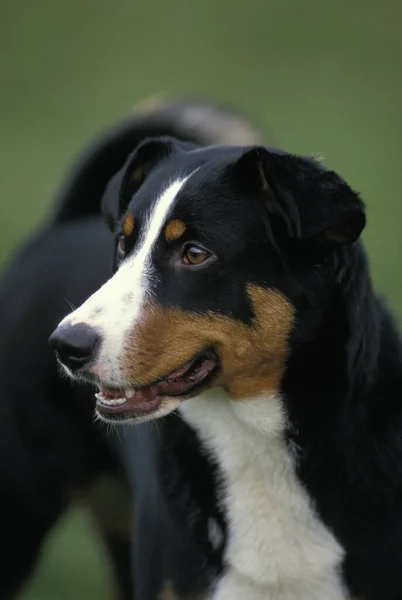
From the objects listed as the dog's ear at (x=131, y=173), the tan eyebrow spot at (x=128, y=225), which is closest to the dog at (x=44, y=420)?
the dog's ear at (x=131, y=173)

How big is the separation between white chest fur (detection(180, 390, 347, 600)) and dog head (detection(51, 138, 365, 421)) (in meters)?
0.13

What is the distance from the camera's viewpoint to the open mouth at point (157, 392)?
3.73m

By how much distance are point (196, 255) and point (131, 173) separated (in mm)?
657

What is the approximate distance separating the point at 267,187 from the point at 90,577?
284 centimetres

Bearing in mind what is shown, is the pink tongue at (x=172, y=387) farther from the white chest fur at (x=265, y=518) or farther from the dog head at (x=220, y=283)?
the white chest fur at (x=265, y=518)

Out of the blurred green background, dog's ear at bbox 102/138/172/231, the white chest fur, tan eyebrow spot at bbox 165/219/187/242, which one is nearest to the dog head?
tan eyebrow spot at bbox 165/219/187/242

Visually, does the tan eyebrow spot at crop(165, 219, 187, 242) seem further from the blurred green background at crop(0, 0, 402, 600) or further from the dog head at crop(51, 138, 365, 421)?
the blurred green background at crop(0, 0, 402, 600)

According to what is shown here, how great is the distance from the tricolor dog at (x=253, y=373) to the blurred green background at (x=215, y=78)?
4.27 meters

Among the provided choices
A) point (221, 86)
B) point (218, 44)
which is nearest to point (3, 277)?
point (221, 86)

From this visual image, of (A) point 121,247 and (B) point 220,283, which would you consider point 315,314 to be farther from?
(A) point 121,247

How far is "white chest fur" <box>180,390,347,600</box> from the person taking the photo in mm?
3875

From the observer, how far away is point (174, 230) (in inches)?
147

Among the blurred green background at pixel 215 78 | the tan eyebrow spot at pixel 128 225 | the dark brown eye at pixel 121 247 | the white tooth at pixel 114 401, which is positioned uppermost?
the tan eyebrow spot at pixel 128 225

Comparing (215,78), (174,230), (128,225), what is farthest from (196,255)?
(215,78)
